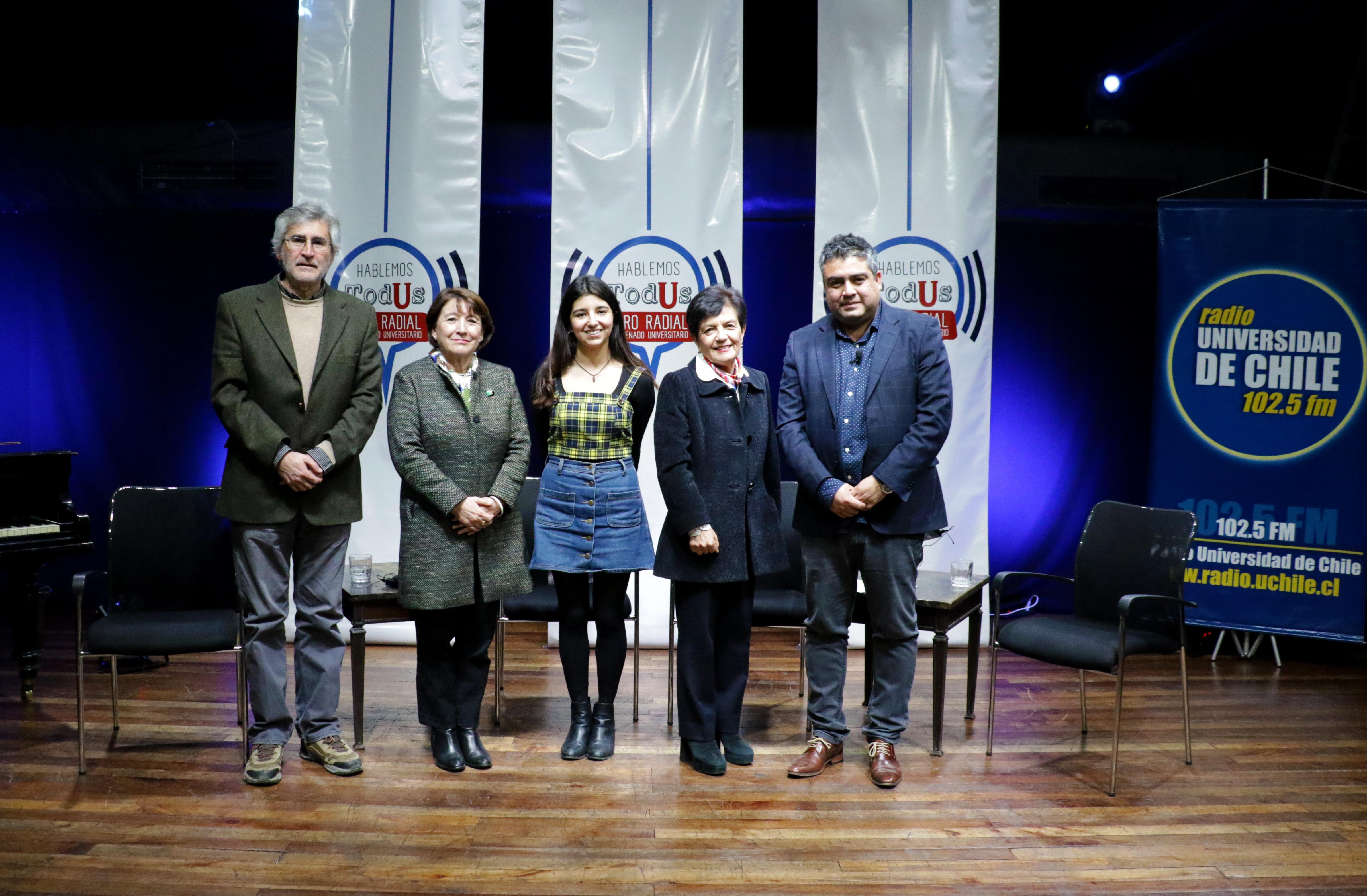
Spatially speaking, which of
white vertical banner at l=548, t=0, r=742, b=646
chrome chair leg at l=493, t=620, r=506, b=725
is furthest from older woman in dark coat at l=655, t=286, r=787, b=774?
white vertical banner at l=548, t=0, r=742, b=646

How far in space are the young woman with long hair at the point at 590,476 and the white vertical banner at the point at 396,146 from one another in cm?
175

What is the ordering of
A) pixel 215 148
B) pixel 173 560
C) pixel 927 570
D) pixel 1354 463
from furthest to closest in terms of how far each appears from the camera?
1. pixel 215 148
2. pixel 1354 463
3. pixel 927 570
4. pixel 173 560

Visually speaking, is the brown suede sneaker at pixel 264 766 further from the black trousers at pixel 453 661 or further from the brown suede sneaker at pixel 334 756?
the black trousers at pixel 453 661

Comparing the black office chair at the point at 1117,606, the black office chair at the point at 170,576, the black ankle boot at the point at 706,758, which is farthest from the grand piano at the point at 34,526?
the black office chair at the point at 1117,606

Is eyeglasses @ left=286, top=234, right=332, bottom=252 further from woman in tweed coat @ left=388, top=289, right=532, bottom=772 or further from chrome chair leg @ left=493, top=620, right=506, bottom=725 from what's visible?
chrome chair leg @ left=493, top=620, right=506, bottom=725

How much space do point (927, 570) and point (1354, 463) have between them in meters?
2.21

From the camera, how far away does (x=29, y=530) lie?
4121 millimetres

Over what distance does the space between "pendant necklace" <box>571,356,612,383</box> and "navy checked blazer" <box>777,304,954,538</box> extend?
0.61 metres

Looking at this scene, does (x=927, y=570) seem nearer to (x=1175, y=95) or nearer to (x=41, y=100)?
(x=1175, y=95)

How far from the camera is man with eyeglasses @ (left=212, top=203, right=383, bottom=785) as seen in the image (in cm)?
342

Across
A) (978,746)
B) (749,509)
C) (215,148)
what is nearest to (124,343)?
(215,148)

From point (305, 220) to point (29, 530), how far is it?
178cm

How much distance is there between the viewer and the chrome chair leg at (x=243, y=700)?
3580 mm

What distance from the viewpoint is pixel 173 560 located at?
392 centimetres
